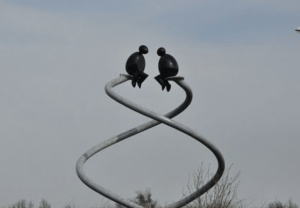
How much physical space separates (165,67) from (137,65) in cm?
44

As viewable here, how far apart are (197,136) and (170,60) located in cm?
126

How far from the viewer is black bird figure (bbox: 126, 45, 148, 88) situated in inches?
431

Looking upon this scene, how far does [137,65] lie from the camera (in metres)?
10.9

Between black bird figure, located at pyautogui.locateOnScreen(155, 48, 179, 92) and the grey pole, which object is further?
the grey pole

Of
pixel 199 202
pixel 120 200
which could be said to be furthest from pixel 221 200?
pixel 120 200

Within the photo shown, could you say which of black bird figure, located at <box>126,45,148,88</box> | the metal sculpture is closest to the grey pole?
the metal sculpture

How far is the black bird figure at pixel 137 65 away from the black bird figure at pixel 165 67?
0.23m

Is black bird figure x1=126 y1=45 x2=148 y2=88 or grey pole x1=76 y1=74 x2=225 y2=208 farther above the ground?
black bird figure x1=126 y1=45 x2=148 y2=88

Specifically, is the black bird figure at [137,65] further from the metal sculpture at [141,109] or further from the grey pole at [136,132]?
the grey pole at [136,132]

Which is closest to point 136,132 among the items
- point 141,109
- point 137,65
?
point 141,109

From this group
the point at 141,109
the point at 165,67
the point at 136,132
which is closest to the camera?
the point at 165,67

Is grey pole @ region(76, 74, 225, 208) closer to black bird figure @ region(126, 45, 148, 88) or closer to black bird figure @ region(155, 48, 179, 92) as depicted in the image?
black bird figure @ region(155, 48, 179, 92)

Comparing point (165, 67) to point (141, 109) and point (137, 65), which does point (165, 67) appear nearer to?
point (137, 65)

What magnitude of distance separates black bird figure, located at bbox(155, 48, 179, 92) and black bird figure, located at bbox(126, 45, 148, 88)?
226mm
